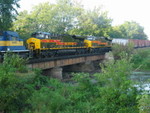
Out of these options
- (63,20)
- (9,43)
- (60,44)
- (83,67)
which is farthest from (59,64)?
(63,20)

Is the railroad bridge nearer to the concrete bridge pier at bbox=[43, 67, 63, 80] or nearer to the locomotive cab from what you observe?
the concrete bridge pier at bbox=[43, 67, 63, 80]

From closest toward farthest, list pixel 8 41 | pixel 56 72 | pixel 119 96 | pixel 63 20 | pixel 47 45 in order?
pixel 119 96, pixel 8 41, pixel 47 45, pixel 56 72, pixel 63 20

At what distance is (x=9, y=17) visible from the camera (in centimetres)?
2788

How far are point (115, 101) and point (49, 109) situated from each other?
3333 millimetres

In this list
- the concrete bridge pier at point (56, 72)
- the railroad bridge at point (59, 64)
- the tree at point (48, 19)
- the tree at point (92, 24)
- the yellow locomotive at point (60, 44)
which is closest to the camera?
the railroad bridge at point (59, 64)

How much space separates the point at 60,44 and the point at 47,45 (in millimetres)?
3373

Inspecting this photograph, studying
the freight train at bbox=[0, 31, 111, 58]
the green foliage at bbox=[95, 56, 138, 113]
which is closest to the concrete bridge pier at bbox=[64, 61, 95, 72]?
the freight train at bbox=[0, 31, 111, 58]

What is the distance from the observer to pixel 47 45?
2683cm

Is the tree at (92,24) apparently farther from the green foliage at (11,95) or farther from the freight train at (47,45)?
the green foliage at (11,95)

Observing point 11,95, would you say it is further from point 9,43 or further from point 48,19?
point 48,19

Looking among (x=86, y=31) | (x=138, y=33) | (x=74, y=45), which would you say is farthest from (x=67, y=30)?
(x=138, y=33)

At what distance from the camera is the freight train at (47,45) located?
21172 millimetres

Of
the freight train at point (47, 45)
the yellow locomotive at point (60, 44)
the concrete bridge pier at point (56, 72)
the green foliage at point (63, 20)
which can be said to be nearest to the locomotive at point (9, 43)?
the freight train at point (47, 45)

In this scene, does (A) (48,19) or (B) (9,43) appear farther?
(A) (48,19)
